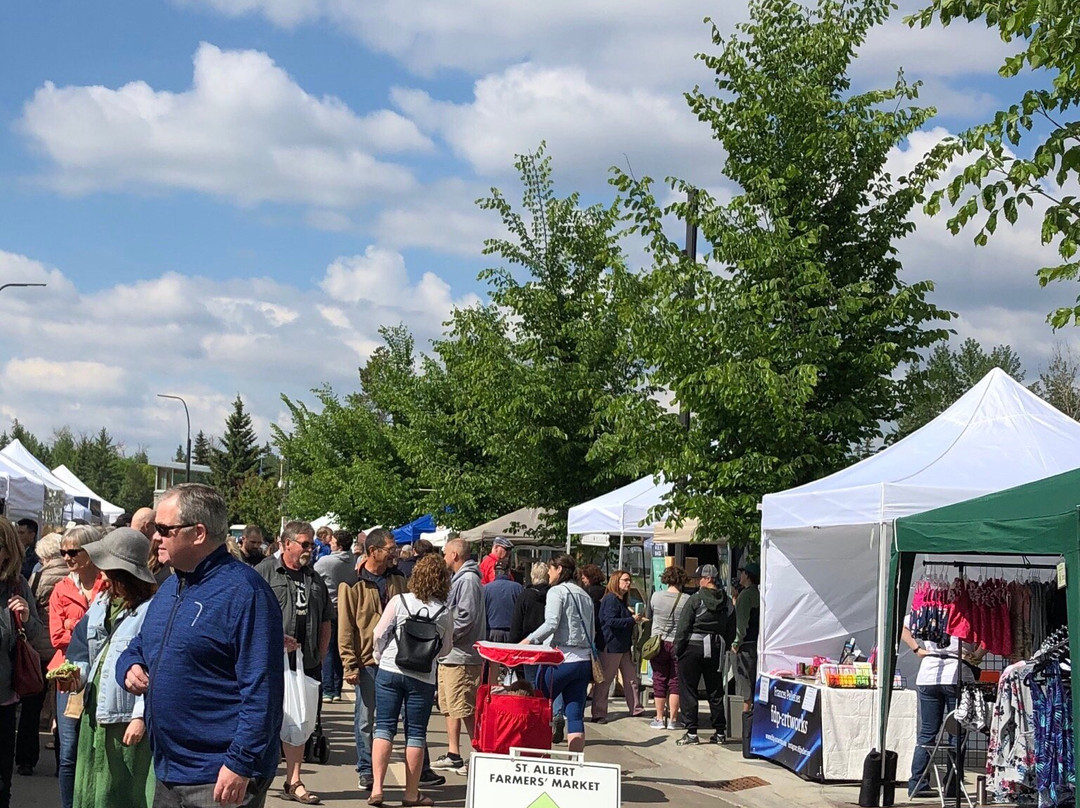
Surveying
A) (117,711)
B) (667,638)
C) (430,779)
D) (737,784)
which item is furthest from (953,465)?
(117,711)

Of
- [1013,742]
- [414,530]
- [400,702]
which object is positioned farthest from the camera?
[414,530]

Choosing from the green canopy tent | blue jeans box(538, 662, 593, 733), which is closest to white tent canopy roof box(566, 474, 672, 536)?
blue jeans box(538, 662, 593, 733)

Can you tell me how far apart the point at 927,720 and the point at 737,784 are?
2.02 m

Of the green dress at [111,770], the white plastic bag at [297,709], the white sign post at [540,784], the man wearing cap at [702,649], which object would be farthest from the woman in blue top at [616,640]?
the green dress at [111,770]

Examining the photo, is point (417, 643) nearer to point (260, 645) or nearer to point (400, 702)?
point (400, 702)

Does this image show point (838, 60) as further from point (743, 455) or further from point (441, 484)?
point (441, 484)

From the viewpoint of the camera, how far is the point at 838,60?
16594 millimetres

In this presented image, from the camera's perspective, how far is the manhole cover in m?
12.1

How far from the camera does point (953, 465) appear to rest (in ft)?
39.9

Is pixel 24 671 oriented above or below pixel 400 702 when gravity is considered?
above

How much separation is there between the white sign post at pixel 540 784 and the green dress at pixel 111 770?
6.38 feet

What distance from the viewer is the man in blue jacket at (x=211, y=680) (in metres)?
4.54

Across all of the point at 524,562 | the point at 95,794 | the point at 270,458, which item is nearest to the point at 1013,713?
the point at 95,794

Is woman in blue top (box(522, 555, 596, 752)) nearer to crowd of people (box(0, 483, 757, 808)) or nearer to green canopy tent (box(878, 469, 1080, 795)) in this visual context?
crowd of people (box(0, 483, 757, 808))
